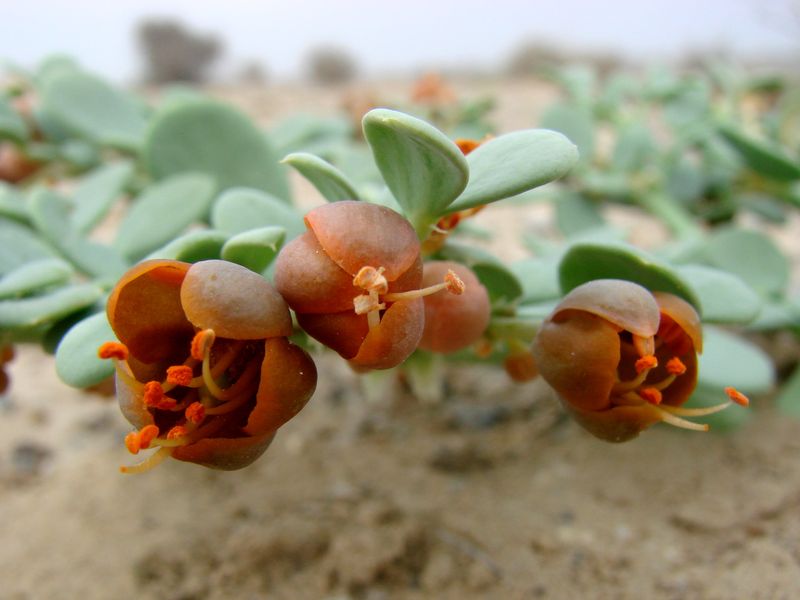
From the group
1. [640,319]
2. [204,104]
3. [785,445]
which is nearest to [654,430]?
[785,445]

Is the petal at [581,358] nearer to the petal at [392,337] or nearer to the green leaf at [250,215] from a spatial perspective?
the petal at [392,337]

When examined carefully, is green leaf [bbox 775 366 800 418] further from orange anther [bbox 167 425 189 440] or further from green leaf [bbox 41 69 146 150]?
green leaf [bbox 41 69 146 150]

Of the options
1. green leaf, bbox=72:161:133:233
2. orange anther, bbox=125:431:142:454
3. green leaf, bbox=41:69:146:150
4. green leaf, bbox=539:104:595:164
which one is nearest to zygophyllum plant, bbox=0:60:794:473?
orange anther, bbox=125:431:142:454

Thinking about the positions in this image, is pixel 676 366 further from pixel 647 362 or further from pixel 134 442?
pixel 134 442

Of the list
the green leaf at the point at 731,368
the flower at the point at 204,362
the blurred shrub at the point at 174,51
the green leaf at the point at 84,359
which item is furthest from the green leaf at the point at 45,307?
the blurred shrub at the point at 174,51

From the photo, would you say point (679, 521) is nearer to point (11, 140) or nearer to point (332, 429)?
point (332, 429)
